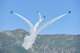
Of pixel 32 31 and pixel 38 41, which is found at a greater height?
pixel 38 41

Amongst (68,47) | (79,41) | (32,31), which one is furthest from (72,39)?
(32,31)

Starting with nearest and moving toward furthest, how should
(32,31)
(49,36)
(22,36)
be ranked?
(32,31)
(22,36)
(49,36)

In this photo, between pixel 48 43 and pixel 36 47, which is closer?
pixel 36 47

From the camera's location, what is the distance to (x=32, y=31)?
48.1 metres

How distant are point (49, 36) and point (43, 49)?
415cm

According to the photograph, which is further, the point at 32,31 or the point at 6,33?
the point at 6,33

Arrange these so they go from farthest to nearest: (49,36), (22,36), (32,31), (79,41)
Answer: (49,36)
(22,36)
(79,41)
(32,31)

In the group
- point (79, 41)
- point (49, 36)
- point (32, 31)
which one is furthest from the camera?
point (49, 36)

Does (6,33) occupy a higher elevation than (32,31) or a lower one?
higher

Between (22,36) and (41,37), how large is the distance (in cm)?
797

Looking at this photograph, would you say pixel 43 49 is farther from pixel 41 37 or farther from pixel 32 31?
pixel 32 31

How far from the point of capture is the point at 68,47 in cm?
6488

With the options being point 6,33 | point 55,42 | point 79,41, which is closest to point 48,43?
point 55,42

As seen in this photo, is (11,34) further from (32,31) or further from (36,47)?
(32,31)
